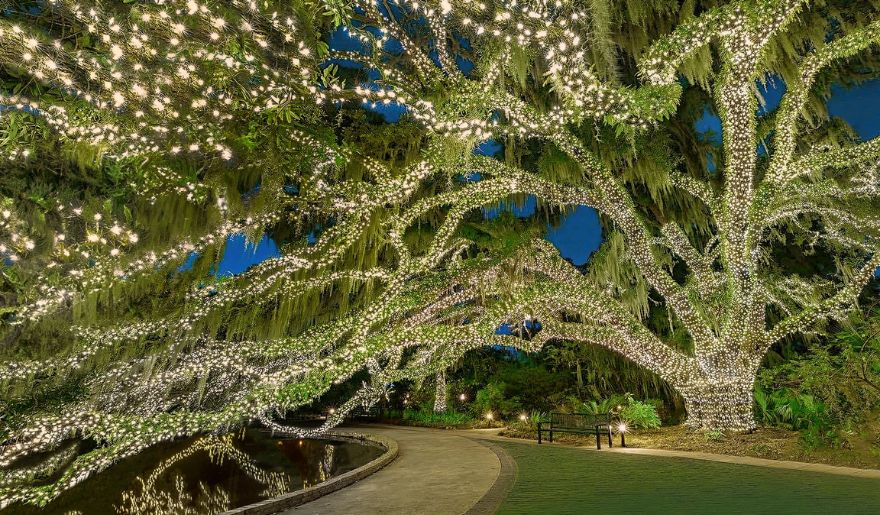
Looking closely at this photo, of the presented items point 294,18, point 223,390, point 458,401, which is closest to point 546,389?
point 458,401

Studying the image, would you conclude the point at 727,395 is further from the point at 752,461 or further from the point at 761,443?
the point at 752,461

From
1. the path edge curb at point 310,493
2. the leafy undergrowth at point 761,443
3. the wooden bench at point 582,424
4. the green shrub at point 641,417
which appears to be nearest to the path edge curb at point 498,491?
the path edge curb at point 310,493

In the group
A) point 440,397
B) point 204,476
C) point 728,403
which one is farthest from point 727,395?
point 204,476

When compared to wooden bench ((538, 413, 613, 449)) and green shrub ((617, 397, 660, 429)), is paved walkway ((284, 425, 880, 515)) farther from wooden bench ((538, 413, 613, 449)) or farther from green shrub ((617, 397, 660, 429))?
green shrub ((617, 397, 660, 429))

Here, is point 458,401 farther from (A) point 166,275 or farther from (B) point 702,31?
(B) point 702,31

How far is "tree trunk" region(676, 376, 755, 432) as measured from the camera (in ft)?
32.1

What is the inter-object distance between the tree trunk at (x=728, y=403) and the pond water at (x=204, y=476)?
7.91 m

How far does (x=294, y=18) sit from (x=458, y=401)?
20684mm

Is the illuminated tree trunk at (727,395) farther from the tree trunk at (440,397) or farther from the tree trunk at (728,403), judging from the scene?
the tree trunk at (440,397)

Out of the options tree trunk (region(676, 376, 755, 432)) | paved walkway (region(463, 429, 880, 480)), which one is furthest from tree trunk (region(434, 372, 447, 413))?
tree trunk (region(676, 376, 755, 432))

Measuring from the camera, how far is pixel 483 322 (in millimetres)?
9672

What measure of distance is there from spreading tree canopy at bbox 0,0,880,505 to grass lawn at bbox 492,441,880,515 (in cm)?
325

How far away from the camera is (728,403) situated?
9852mm

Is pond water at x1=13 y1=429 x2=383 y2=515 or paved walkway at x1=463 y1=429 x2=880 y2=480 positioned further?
pond water at x1=13 y1=429 x2=383 y2=515
